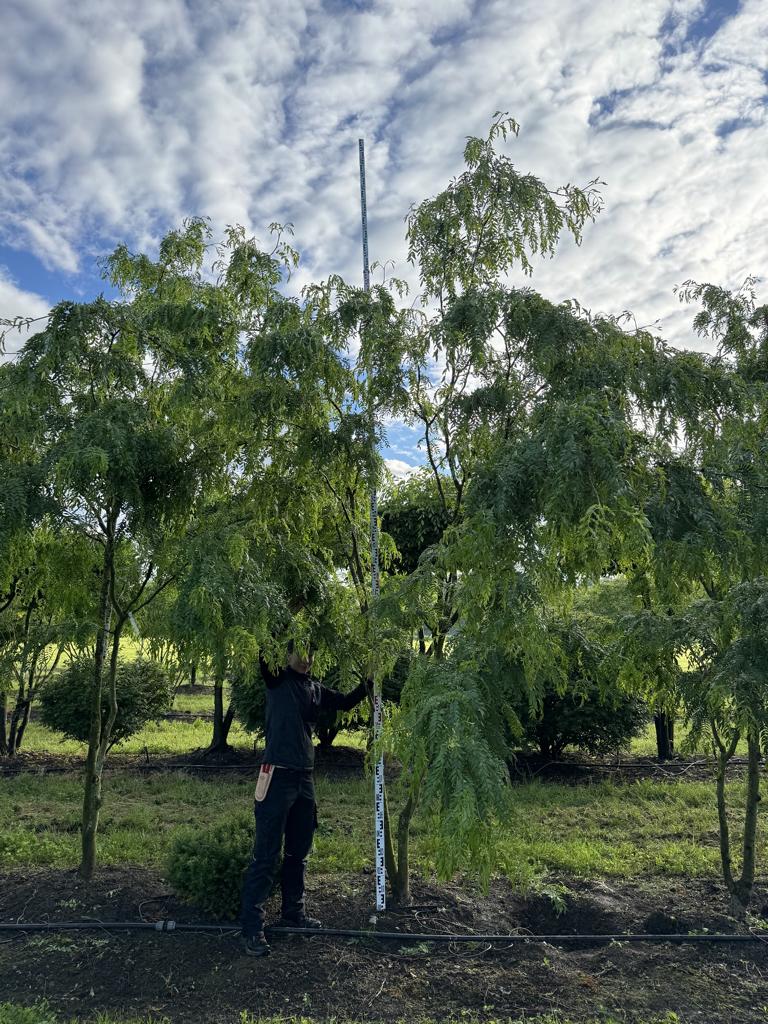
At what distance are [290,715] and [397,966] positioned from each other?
1.48m

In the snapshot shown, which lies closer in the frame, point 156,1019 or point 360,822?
point 156,1019

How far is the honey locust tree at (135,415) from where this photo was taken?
176 inches

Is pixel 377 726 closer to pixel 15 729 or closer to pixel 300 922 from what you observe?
pixel 300 922

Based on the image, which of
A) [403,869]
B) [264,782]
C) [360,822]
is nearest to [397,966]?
[403,869]

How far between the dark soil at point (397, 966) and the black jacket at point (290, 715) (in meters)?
1.02

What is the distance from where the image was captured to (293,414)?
460cm

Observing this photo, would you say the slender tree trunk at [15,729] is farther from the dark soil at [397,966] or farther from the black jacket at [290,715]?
the black jacket at [290,715]

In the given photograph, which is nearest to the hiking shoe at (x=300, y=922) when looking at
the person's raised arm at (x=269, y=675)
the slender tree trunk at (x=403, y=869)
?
the slender tree trunk at (x=403, y=869)

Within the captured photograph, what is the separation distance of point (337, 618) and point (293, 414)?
1.35m

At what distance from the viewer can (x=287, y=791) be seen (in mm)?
4500

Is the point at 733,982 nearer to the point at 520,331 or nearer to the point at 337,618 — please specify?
the point at 337,618

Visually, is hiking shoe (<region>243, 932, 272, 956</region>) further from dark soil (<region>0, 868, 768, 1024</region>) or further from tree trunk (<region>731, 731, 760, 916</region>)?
tree trunk (<region>731, 731, 760, 916</region>)

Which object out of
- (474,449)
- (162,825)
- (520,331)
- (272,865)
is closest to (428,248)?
(520,331)

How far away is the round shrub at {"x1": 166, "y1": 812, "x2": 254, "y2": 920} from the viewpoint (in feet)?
15.1
